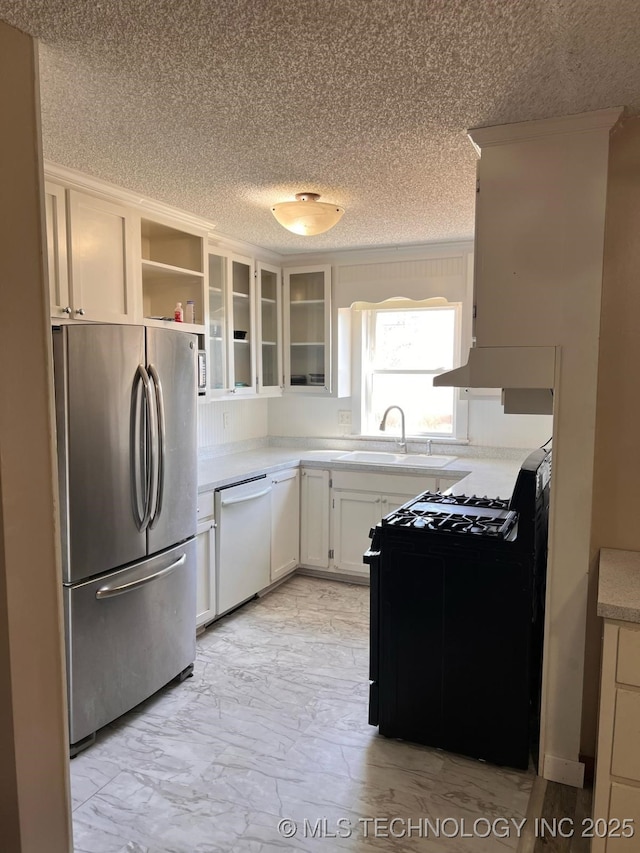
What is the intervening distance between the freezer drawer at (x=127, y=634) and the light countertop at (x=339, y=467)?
24.4 inches

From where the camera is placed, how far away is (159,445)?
8.64ft

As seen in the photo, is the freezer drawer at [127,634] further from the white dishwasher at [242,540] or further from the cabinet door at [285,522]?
the cabinet door at [285,522]

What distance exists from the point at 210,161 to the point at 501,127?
114 cm

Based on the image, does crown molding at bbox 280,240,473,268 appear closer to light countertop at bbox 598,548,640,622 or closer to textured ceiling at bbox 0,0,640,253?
textured ceiling at bbox 0,0,640,253

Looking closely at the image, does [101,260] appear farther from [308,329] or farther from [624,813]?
[624,813]

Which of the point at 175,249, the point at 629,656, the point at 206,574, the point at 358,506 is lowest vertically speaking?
the point at 206,574

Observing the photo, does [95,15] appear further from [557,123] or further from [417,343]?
[417,343]

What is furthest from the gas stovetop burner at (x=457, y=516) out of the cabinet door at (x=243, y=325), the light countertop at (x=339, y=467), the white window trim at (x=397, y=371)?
the cabinet door at (x=243, y=325)

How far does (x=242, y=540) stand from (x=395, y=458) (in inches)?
50.8

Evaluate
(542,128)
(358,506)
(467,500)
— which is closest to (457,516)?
(467,500)

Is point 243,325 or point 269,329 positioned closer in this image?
point 243,325

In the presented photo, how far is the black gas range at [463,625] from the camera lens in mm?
2238

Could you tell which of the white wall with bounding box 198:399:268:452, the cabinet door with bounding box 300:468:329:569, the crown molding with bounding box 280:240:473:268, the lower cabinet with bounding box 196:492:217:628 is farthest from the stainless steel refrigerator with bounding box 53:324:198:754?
the crown molding with bounding box 280:240:473:268

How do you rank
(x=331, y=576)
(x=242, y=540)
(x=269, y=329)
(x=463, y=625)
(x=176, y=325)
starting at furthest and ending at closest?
(x=269, y=329)
(x=331, y=576)
(x=242, y=540)
(x=176, y=325)
(x=463, y=625)
